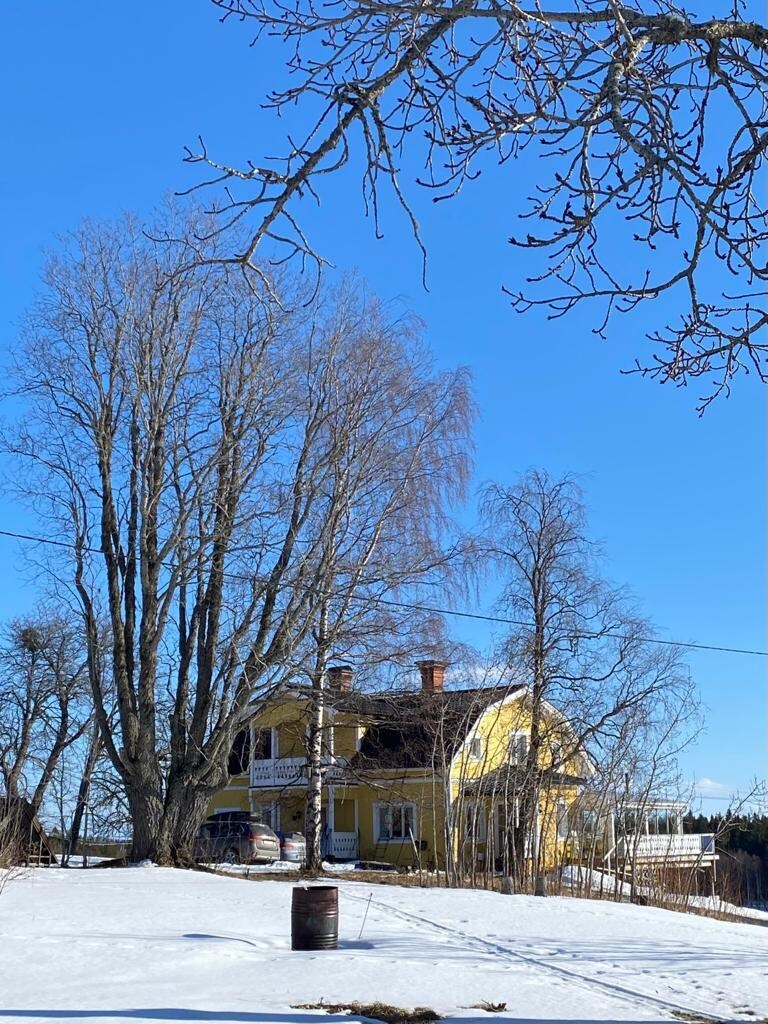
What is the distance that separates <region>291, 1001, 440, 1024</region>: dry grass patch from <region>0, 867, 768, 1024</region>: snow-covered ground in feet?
0.43

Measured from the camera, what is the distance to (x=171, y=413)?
65.5 feet

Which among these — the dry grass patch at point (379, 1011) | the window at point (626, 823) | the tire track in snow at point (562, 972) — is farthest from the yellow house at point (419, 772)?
the dry grass patch at point (379, 1011)

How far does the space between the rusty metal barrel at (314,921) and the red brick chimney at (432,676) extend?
11581mm

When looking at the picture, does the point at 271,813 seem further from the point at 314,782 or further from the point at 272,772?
the point at 314,782

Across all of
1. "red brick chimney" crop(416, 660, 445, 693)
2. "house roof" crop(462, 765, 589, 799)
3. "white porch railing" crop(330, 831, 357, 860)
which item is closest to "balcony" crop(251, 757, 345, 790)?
"white porch railing" crop(330, 831, 357, 860)

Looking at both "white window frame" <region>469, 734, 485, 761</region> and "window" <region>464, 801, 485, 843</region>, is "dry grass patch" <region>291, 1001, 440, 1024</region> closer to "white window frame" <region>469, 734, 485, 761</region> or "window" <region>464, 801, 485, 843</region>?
"window" <region>464, 801, 485, 843</region>

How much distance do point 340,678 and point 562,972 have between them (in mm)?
13299

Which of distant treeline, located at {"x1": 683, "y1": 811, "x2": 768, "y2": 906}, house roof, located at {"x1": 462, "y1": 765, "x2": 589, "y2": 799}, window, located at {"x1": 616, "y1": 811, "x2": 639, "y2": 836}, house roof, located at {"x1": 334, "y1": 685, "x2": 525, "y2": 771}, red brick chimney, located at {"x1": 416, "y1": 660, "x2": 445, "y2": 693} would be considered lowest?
distant treeline, located at {"x1": 683, "y1": 811, "x2": 768, "y2": 906}

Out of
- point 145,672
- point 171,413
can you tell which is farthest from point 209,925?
point 171,413

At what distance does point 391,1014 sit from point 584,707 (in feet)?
64.1

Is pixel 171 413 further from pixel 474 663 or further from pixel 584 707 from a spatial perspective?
pixel 584 707

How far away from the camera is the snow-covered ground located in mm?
7070

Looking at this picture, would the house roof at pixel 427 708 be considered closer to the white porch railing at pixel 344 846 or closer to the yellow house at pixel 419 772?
the yellow house at pixel 419 772

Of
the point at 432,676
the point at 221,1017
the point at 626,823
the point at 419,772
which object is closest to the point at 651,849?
the point at 626,823
